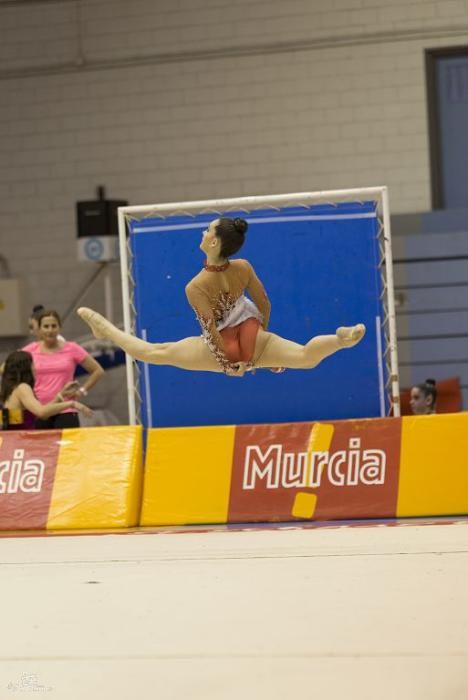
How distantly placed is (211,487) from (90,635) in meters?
3.83

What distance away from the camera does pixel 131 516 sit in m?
8.38

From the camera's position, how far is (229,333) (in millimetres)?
5941

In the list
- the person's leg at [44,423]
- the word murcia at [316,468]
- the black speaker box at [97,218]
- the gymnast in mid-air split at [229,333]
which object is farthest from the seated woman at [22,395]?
the black speaker box at [97,218]

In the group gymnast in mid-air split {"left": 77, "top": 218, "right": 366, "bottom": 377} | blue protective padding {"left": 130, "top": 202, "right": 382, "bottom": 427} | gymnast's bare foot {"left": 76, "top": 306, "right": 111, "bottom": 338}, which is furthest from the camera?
blue protective padding {"left": 130, "top": 202, "right": 382, "bottom": 427}

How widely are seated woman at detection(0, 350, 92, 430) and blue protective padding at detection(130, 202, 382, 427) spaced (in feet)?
2.12

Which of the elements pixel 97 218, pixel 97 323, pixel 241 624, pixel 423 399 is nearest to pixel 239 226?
pixel 97 323

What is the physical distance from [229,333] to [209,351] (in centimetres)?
16

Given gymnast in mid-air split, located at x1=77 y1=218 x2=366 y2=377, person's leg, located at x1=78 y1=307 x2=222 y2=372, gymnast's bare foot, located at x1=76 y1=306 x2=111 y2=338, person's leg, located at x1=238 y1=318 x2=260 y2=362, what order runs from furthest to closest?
1. gymnast's bare foot, located at x1=76 y1=306 x2=111 y2=338
2. person's leg, located at x1=78 y1=307 x2=222 y2=372
3. person's leg, located at x1=238 y1=318 x2=260 y2=362
4. gymnast in mid-air split, located at x1=77 y1=218 x2=366 y2=377

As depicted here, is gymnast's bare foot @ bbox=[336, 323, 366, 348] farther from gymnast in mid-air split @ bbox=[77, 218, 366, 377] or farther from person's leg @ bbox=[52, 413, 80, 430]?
person's leg @ bbox=[52, 413, 80, 430]

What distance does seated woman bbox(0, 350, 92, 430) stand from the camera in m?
8.88

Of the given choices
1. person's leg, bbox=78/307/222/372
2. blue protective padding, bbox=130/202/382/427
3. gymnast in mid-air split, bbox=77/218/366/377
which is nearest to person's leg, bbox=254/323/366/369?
gymnast in mid-air split, bbox=77/218/366/377

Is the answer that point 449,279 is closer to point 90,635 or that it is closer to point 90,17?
point 90,17

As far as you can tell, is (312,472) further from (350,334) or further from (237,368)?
(350,334)

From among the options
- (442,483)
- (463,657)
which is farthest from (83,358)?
(463,657)
